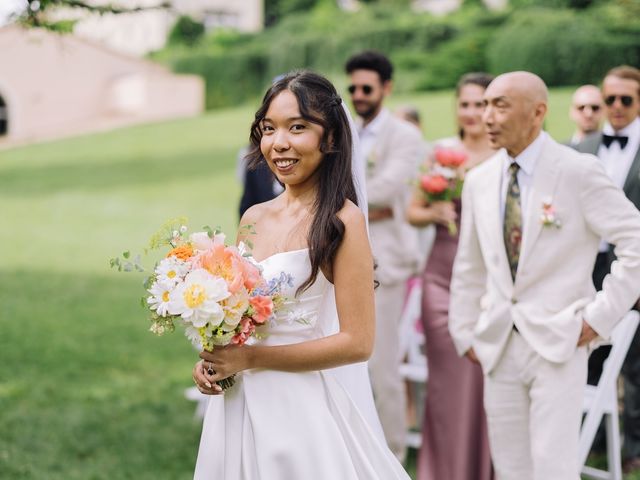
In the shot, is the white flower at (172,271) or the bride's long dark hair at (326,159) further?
the bride's long dark hair at (326,159)

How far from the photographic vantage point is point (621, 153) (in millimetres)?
6699

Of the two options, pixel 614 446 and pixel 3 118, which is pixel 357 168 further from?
pixel 3 118

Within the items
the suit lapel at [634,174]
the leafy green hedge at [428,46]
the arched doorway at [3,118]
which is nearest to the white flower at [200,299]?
the suit lapel at [634,174]

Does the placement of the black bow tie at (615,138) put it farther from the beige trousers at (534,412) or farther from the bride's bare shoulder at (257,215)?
the bride's bare shoulder at (257,215)

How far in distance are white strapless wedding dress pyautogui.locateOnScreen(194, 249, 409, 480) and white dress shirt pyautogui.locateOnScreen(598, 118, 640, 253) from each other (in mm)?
3489

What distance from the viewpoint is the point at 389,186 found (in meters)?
7.02

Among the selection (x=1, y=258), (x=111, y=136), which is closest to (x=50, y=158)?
(x=111, y=136)

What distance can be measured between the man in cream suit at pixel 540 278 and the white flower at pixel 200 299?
2.16m

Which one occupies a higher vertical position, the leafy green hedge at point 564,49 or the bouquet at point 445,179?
the leafy green hedge at point 564,49

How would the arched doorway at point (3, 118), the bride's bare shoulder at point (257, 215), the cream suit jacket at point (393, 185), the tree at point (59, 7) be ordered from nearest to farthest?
the bride's bare shoulder at point (257, 215)
the tree at point (59, 7)
the cream suit jacket at point (393, 185)
the arched doorway at point (3, 118)

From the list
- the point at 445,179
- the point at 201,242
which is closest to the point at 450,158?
the point at 445,179

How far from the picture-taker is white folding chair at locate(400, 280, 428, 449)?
7707 millimetres

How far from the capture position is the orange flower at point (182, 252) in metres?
3.51

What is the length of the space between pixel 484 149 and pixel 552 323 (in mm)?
2344
